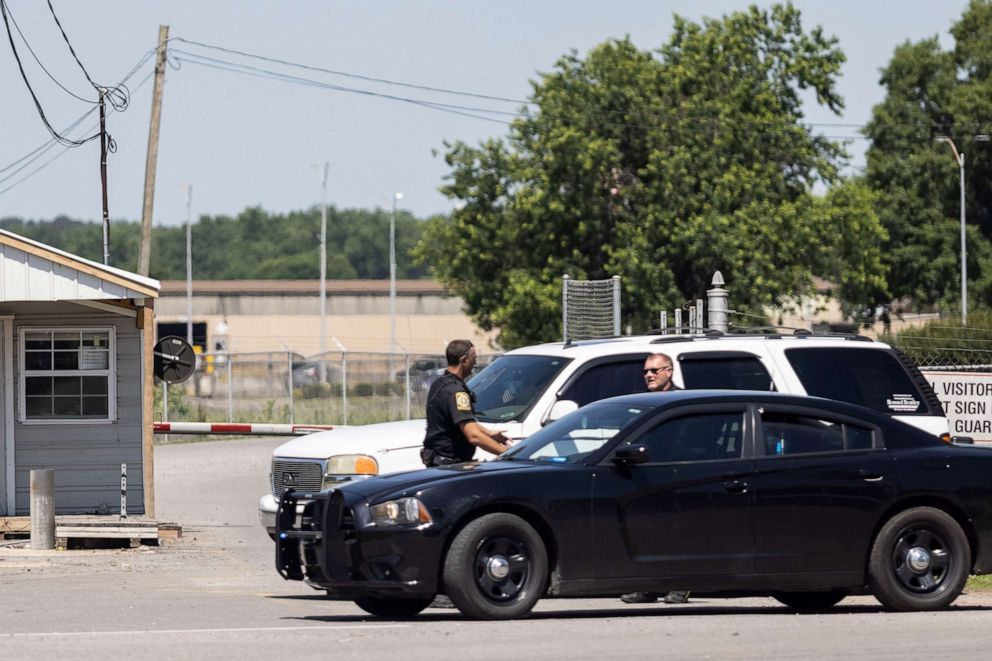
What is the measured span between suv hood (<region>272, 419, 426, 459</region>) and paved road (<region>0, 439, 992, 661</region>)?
1114 millimetres

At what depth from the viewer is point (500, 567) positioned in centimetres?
1046

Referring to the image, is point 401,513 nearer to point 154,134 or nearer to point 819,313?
point 154,134

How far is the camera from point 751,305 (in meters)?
56.5

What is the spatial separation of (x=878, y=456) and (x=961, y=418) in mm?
6580

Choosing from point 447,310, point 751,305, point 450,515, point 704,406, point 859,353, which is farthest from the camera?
point 447,310

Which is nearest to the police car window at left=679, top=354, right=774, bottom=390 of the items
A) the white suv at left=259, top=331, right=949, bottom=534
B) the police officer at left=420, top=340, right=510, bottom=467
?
the white suv at left=259, top=331, right=949, bottom=534

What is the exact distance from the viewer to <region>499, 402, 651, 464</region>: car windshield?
11.0 m

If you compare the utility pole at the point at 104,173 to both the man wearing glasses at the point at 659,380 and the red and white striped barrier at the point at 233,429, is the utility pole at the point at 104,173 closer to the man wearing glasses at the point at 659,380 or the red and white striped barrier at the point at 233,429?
the red and white striped barrier at the point at 233,429

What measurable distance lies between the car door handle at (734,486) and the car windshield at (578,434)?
0.69 metres

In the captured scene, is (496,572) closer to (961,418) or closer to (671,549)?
(671,549)

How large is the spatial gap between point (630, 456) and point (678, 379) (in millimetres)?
3140

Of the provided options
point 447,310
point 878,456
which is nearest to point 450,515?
point 878,456

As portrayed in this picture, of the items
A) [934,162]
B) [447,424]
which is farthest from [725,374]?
[934,162]

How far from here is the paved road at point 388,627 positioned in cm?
917
